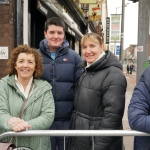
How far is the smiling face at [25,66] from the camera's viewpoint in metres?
2.47

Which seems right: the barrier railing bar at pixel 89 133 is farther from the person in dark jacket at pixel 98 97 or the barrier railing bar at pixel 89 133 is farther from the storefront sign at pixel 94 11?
the storefront sign at pixel 94 11

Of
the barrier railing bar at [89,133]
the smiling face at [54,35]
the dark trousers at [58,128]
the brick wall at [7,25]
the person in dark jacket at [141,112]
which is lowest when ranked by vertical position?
the dark trousers at [58,128]

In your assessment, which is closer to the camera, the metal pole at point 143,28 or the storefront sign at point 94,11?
the metal pole at point 143,28

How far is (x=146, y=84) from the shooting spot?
82.2 inches

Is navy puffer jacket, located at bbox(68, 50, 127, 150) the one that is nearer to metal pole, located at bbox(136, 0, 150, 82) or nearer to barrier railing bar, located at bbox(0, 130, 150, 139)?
barrier railing bar, located at bbox(0, 130, 150, 139)

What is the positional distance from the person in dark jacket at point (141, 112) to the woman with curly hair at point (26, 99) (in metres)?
0.79

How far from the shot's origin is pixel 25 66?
8.05ft

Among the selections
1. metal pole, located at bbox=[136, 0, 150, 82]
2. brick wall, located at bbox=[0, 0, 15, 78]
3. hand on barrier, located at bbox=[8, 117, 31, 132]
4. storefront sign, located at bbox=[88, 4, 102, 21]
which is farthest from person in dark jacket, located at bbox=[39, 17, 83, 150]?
storefront sign, located at bbox=[88, 4, 102, 21]

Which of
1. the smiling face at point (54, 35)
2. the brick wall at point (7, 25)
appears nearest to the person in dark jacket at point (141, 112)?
the smiling face at point (54, 35)

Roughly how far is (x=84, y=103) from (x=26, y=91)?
582mm

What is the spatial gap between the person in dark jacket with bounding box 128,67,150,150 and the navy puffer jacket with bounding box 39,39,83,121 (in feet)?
3.25

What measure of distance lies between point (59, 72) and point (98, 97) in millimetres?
696

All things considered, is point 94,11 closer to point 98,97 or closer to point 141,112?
point 98,97

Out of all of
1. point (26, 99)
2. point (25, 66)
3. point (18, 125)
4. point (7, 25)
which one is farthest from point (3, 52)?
point (18, 125)
